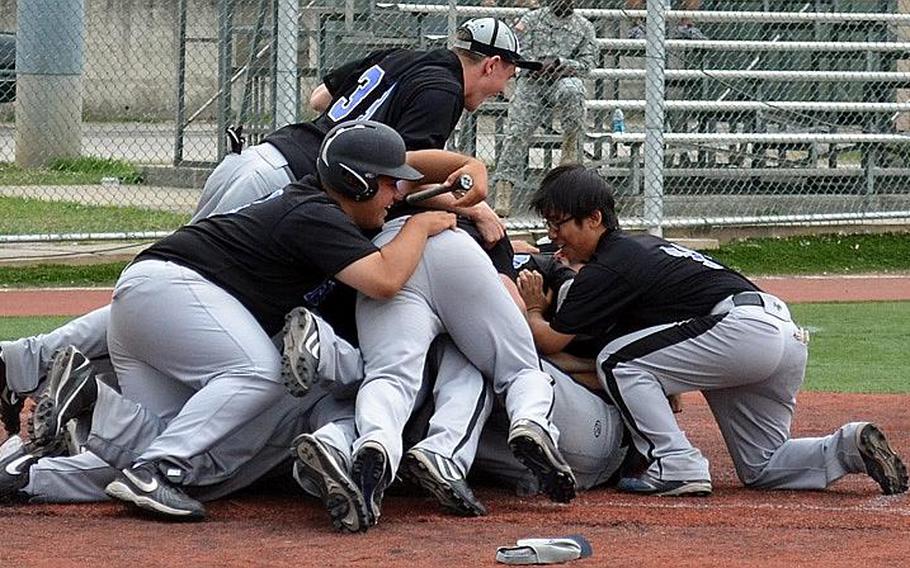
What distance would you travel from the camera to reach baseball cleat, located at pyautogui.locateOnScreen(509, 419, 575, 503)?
4785 millimetres

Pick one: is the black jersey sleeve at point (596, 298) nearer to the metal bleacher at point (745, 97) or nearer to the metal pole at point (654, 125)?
the metal pole at point (654, 125)

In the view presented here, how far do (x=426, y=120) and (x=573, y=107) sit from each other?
6908mm

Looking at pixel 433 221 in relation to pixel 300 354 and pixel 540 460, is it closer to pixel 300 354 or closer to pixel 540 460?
pixel 300 354

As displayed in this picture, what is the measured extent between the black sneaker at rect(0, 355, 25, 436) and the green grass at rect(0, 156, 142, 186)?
292 inches

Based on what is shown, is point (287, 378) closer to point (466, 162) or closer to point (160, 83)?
point (466, 162)

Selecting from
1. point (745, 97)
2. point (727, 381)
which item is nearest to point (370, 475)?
point (727, 381)

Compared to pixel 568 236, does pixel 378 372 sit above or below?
below

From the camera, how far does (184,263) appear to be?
5.17 meters

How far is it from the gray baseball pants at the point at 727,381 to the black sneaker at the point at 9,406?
2.26 metres

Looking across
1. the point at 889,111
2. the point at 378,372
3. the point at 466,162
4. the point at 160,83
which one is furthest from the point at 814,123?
the point at 378,372

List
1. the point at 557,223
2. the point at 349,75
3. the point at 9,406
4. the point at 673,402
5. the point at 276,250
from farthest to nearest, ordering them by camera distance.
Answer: the point at 349,75 < the point at 9,406 < the point at 673,402 < the point at 557,223 < the point at 276,250

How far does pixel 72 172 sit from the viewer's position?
13.8 metres

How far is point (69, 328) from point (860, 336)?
5.56 m

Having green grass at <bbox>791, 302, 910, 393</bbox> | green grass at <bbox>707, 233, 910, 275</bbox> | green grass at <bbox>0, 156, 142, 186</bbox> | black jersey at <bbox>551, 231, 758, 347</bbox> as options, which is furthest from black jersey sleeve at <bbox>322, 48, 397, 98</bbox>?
green grass at <bbox>0, 156, 142, 186</bbox>
